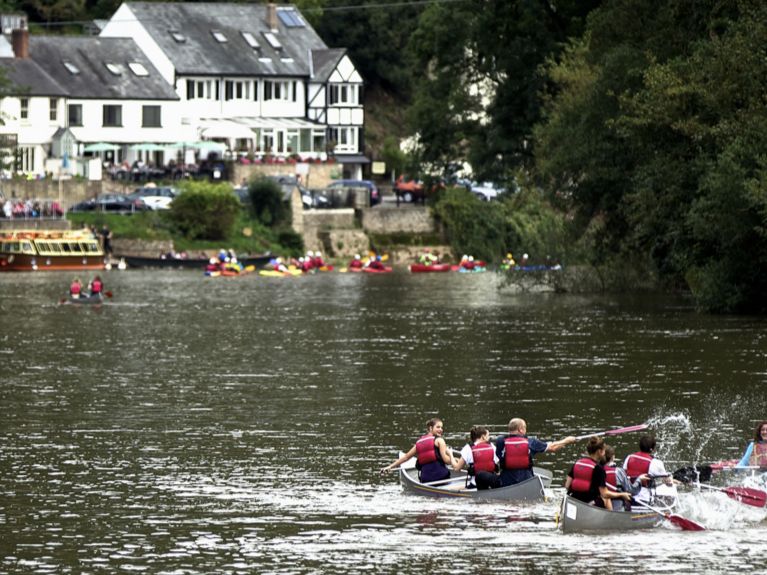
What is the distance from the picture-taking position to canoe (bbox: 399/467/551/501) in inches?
1200

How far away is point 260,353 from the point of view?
56.0 meters

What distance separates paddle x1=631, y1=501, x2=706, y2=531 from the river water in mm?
223

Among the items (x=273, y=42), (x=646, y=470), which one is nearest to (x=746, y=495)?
(x=646, y=470)

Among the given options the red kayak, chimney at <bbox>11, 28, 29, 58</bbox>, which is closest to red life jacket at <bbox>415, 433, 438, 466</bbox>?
the red kayak

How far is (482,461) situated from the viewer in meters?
30.7

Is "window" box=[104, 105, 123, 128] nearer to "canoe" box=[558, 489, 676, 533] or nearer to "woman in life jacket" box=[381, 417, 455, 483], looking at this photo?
"woman in life jacket" box=[381, 417, 455, 483]

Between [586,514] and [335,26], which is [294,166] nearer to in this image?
[335,26]

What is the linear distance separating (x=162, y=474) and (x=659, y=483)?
9.07 meters

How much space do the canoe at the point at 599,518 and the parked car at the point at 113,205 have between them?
3605 inches

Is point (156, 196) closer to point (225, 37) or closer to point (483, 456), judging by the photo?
point (225, 37)

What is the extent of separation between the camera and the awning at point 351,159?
14650cm

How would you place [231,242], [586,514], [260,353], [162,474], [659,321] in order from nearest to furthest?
[586,514] → [162,474] → [260,353] → [659,321] → [231,242]

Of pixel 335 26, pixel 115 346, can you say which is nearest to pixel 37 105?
pixel 335 26

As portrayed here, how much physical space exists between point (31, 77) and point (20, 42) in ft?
8.35
